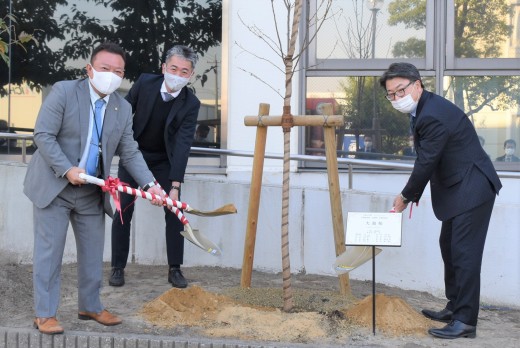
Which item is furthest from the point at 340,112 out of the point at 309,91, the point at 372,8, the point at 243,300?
the point at 243,300

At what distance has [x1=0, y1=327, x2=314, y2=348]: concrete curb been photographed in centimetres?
568

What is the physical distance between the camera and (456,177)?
6.14 m

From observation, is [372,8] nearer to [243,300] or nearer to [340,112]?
[340,112]

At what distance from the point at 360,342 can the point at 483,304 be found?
6.97 ft

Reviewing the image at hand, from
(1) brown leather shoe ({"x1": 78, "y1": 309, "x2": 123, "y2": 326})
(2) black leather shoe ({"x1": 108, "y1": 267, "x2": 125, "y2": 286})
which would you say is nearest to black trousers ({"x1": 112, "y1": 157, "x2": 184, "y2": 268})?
(2) black leather shoe ({"x1": 108, "y1": 267, "x2": 125, "y2": 286})

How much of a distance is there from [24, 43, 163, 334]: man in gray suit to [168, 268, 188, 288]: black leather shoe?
1.34m

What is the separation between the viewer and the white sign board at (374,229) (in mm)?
6062

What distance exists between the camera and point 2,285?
7.16 m

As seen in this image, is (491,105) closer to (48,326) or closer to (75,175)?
(75,175)

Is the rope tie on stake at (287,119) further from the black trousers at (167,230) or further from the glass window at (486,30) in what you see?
the glass window at (486,30)

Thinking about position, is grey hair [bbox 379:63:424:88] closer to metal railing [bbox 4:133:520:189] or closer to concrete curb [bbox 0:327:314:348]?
metal railing [bbox 4:133:520:189]

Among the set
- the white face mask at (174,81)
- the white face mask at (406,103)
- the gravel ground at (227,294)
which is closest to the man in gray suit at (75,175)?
the gravel ground at (227,294)

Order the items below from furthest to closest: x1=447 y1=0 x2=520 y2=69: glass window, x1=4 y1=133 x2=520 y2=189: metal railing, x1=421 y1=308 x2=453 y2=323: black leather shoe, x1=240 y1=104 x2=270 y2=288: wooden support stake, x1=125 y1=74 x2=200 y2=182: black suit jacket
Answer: x1=447 y1=0 x2=520 y2=69: glass window < x1=4 y1=133 x2=520 y2=189: metal railing < x1=125 y1=74 x2=200 y2=182: black suit jacket < x1=240 y1=104 x2=270 y2=288: wooden support stake < x1=421 y1=308 x2=453 y2=323: black leather shoe

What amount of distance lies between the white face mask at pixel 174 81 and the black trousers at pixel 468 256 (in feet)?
8.02
